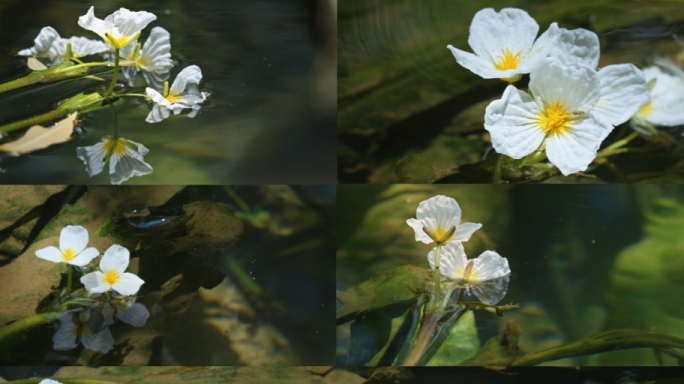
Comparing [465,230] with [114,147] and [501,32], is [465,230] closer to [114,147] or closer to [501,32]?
[501,32]

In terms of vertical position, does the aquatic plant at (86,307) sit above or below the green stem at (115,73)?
below

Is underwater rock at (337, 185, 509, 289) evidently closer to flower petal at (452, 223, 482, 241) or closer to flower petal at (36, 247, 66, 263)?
flower petal at (452, 223, 482, 241)

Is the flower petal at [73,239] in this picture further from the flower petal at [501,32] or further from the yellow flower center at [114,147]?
the flower petal at [501,32]

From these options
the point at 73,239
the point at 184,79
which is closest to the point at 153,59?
the point at 184,79

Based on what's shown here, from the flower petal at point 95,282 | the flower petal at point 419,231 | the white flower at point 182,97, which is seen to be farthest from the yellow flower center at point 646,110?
the flower petal at point 95,282

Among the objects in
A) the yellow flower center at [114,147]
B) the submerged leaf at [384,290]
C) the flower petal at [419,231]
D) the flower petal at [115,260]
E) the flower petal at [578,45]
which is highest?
the flower petal at [578,45]

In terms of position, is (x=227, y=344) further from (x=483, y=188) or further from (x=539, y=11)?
(x=539, y=11)
